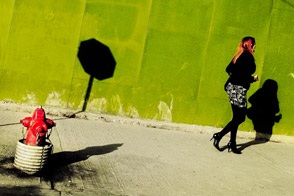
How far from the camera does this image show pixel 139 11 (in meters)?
8.66

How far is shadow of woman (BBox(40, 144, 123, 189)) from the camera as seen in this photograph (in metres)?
5.25

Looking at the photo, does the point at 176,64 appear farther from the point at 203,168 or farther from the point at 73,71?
the point at 203,168

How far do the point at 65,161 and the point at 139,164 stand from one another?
1.04 metres

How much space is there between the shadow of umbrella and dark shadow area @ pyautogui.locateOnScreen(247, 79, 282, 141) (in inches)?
117

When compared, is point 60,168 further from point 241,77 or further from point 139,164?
point 241,77

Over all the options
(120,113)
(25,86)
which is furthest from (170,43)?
(25,86)

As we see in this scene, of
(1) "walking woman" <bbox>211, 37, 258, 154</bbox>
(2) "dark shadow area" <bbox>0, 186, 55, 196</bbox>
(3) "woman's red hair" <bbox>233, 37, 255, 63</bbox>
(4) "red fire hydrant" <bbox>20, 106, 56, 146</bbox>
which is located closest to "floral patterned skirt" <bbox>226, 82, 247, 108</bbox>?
(1) "walking woman" <bbox>211, 37, 258, 154</bbox>

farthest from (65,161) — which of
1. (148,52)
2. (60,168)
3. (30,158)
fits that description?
(148,52)

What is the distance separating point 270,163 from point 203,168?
4.83 feet

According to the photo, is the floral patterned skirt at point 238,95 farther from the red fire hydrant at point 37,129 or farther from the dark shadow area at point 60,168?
the red fire hydrant at point 37,129

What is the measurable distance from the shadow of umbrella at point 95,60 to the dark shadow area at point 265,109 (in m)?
2.97

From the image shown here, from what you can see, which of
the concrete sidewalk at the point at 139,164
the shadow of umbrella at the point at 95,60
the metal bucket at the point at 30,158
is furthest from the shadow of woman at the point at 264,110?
the metal bucket at the point at 30,158

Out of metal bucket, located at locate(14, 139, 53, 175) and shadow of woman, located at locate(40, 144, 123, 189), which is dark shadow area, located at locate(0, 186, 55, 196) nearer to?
shadow of woman, located at locate(40, 144, 123, 189)

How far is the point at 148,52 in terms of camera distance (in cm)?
879
